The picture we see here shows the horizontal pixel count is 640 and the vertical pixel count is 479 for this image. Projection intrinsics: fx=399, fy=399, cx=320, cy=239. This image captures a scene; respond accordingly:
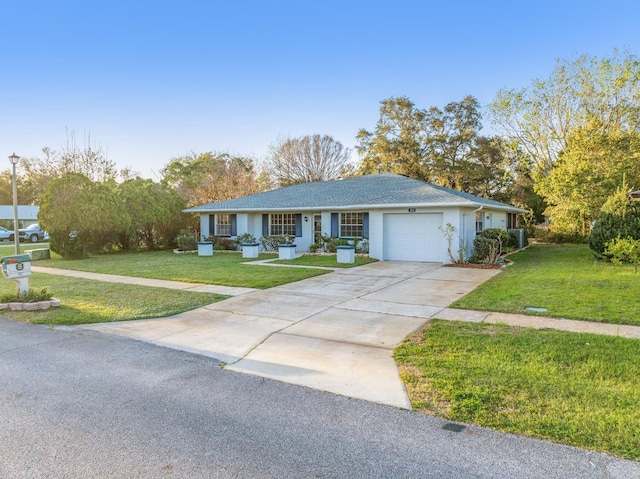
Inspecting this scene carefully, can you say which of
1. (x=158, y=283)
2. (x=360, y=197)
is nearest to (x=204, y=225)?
(x=360, y=197)

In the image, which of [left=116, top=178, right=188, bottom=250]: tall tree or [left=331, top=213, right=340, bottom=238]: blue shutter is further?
[left=116, top=178, right=188, bottom=250]: tall tree

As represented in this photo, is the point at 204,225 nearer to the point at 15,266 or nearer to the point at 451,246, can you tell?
the point at 451,246

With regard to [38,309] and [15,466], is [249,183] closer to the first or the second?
[38,309]

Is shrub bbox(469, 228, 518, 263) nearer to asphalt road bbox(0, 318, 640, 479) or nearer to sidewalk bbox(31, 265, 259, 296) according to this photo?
sidewalk bbox(31, 265, 259, 296)

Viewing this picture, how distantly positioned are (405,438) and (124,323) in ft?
18.2

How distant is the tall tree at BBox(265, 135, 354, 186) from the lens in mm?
38062

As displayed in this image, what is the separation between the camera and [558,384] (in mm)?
3957

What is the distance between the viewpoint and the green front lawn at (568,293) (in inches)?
271

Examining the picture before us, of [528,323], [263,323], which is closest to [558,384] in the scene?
[528,323]

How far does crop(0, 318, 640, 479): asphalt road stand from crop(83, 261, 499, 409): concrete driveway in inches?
18.7

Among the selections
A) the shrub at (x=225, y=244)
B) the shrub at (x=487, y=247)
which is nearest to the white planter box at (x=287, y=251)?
the shrub at (x=225, y=244)

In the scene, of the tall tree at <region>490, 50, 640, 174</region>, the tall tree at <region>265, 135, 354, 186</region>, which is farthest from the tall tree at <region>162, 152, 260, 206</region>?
the tall tree at <region>490, 50, 640, 174</region>

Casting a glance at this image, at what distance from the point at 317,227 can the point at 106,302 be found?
37.7 feet

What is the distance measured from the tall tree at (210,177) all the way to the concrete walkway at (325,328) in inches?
754
